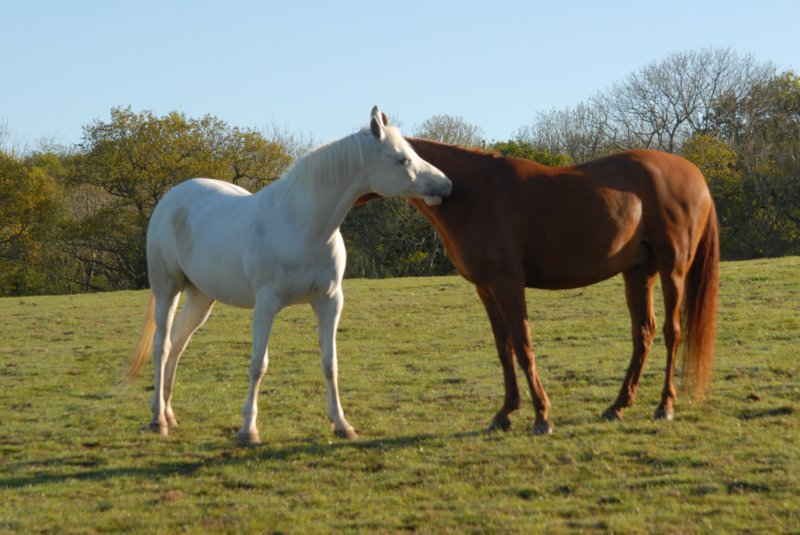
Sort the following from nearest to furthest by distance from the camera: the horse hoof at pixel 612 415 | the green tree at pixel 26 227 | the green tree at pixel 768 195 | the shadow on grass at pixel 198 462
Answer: the shadow on grass at pixel 198 462, the horse hoof at pixel 612 415, the green tree at pixel 26 227, the green tree at pixel 768 195

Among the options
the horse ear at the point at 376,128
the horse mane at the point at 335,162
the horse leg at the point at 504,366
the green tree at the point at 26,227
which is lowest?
the horse leg at the point at 504,366

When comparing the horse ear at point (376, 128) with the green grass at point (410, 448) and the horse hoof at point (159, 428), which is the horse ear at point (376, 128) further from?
the horse hoof at point (159, 428)

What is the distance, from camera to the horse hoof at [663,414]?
7028 millimetres

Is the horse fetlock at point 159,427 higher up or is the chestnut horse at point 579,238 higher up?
the chestnut horse at point 579,238

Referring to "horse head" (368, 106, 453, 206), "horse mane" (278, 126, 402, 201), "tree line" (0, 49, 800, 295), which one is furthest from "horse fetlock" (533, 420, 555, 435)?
"tree line" (0, 49, 800, 295)

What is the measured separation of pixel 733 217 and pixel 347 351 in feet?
93.7

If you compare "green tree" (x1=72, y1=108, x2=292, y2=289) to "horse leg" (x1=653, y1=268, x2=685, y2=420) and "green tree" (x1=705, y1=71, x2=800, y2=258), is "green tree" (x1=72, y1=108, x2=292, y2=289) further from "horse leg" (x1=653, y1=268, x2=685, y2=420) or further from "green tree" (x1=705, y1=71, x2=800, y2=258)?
"horse leg" (x1=653, y1=268, x2=685, y2=420)

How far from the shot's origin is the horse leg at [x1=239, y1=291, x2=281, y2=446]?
22.1ft

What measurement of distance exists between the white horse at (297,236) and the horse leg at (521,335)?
2.88ft

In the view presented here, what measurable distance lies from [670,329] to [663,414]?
2.24ft

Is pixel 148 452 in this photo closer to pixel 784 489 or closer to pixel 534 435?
pixel 534 435

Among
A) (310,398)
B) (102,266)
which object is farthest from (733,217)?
(310,398)

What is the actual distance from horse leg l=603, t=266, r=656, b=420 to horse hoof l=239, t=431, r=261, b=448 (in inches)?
112

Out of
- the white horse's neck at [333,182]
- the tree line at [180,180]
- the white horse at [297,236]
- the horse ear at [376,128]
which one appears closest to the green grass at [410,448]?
the white horse at [297,236]
